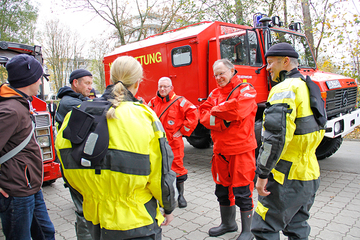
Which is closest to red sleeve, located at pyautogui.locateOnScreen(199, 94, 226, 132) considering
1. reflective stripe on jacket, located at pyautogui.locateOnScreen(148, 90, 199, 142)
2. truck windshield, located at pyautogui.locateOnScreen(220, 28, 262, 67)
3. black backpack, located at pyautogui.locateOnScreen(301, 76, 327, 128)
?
reflective stripe on jacket, located at pyautogui.locateOnScreen(148, 90, 199, 142)

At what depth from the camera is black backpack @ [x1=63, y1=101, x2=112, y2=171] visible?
1.23m

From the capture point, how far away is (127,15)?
1405 centimetres

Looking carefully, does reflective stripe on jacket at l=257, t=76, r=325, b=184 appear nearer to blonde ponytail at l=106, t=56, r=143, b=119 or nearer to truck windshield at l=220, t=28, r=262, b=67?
blonde ponytail at l=106, t=56, r=143, b=119

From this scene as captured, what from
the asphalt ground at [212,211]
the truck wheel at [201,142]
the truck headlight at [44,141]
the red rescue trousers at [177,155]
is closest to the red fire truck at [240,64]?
the asphalt ground at [212,211]

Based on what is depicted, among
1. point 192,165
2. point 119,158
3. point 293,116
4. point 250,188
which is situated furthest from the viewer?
point 192,165

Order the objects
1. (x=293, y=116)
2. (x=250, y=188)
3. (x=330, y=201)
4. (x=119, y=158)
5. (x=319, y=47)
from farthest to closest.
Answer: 1. (x=319, y=47)
2. (x=330, y=201)
3. (x=250, y=188)
4. (x=293, y=116)
5. (x=119, y=158)

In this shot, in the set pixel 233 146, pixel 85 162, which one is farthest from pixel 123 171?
pixel 233 146

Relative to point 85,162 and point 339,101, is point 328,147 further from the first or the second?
point 85,162

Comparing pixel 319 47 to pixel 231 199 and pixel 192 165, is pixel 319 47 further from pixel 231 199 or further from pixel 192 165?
pixel 231 199

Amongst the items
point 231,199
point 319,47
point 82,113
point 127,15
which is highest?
point 127,15

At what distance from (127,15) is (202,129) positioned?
11229mm

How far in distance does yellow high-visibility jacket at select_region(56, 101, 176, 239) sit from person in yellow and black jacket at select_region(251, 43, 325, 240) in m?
0.81

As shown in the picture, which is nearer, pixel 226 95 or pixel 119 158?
pixel 119 158

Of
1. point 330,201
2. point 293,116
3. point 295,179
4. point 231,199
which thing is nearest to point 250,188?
point 231,199
